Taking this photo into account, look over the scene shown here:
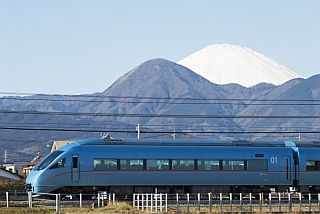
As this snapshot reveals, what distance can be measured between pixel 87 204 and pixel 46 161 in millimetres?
7805

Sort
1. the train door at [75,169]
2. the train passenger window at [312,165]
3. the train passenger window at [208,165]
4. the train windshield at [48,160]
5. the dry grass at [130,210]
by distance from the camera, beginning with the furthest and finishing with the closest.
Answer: the train passenger window at [312,165], the train passenger window at [208,165], the train windshield at [48,160], the train door at [75,169], the dry grass at [130,210]

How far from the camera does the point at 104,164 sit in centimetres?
5731

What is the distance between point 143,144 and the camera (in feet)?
193

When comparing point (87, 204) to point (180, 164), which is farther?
point (180, 164)

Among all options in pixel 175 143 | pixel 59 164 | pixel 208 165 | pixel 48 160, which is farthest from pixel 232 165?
pixel 48 160

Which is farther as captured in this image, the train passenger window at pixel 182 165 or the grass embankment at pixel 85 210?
the train passenger window at pixel 182 165

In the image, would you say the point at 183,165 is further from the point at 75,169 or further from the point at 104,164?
the point at 75,169

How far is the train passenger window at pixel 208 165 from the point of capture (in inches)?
2315

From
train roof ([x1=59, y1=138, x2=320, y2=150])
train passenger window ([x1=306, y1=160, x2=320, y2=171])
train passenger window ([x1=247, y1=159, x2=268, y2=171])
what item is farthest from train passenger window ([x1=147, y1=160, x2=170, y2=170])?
train passenger window ([x1=306, y1=160, x2=320, y2=171])

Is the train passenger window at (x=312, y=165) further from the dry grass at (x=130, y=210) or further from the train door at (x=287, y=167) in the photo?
the dry grass at (x=130, y=210)

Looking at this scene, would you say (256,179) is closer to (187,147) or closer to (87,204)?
(187,147)

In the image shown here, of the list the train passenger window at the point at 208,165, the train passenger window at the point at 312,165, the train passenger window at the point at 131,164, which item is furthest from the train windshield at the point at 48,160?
the train passenger window at the point at 312,165

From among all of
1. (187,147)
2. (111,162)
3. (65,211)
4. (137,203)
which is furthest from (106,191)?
(65,211)

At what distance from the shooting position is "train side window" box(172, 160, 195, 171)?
58469 millimetres
